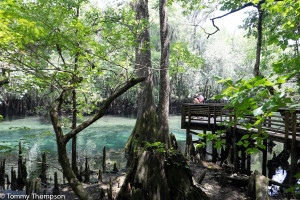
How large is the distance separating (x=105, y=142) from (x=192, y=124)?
8036 mm

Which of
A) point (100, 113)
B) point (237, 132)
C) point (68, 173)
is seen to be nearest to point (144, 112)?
point (237, 132)

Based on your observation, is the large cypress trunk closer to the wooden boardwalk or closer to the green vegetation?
the green vegetation

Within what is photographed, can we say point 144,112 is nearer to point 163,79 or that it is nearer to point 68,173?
point 163,79

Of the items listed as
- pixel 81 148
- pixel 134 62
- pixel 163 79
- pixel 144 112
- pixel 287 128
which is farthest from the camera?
pixel 81 148

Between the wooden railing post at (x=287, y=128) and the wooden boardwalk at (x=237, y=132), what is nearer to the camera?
the wooden railing post at (x=287, y=128)

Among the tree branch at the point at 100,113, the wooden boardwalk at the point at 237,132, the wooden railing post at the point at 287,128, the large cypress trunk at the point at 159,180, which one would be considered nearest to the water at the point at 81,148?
the tree branch at the point at 100,113

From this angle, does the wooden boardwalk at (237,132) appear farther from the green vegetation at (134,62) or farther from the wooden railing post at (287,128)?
the green vegetation at (134,62)

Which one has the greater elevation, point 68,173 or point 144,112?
point 144,112

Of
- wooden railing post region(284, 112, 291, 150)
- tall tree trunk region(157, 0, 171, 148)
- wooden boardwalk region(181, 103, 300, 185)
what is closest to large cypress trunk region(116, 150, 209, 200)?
wooden boardwalk region(181, 103, 300, 185)

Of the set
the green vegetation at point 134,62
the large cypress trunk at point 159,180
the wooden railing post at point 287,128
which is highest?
the green vegetation at point 134,62

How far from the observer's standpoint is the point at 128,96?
115 ft

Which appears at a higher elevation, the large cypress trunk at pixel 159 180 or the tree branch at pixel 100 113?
the tree branch at pixel 100 113

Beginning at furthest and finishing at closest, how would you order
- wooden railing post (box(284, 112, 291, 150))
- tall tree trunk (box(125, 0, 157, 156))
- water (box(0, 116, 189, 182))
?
tall tree trunk (box(125, 0, 157, 156))
water (box(0, 116, 189, 182))
wooden railing post (box(284, 112, 291, 150))

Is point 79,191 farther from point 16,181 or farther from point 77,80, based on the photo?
point 16,181
